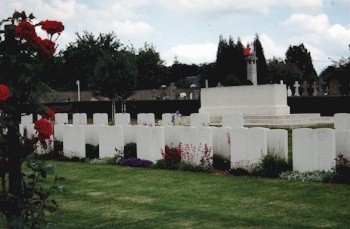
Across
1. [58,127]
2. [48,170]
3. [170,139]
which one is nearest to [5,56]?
[48,170]

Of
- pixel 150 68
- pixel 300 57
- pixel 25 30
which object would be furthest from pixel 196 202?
pixel 300 57

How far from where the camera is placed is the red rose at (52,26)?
4.07 m

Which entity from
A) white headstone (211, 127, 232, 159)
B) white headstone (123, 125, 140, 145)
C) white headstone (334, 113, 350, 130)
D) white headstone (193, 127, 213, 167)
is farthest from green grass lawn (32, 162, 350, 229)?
white headstone (123, 125, 140, 145)

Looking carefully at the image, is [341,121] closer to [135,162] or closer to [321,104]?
[135,162]

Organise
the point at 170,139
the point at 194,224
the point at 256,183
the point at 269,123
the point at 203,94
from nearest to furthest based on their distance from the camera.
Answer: the point at 194,224
the point at 256,183
the point at 170,139
the point at 269,123
the point at 203,94

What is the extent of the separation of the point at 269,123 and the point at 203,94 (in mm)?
4104

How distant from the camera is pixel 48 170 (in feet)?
13.2

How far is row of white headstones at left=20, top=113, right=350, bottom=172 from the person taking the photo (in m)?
8.45

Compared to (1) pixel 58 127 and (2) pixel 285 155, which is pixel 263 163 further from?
(1) pixel 58 127

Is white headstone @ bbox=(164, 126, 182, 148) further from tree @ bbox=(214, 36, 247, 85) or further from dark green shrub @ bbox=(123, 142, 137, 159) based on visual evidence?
tree @ bbox=(214, 36, 247, 85)

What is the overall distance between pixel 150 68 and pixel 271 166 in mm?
49321

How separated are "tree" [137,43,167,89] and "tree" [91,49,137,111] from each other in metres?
23.1

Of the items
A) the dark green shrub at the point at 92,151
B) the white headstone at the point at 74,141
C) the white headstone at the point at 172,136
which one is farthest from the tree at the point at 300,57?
the white headstone at the point at 172,136

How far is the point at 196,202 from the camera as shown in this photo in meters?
6.89
